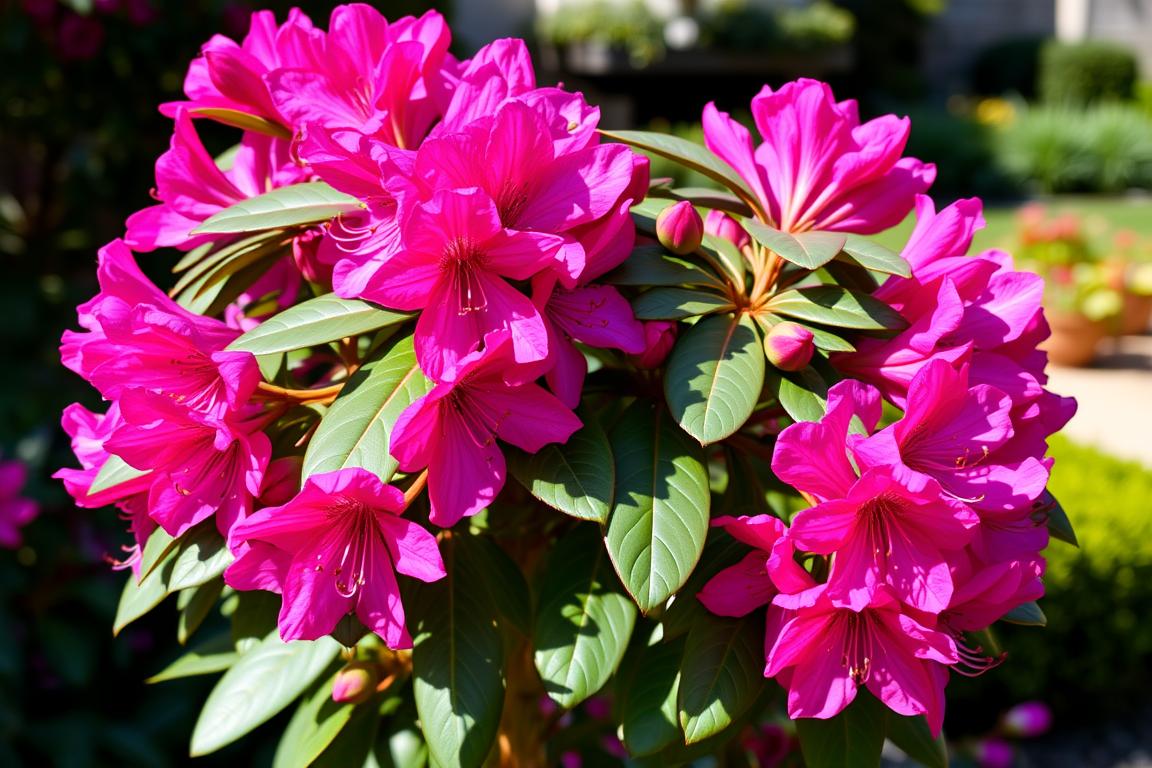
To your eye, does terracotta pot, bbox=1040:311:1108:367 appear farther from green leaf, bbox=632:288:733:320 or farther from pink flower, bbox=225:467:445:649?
pink flower, bbox=225:467:445:649

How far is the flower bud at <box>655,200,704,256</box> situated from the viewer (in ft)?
3.13

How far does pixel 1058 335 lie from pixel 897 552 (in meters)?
6.39

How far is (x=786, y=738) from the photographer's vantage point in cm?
179

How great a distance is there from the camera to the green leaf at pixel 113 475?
3.22ft

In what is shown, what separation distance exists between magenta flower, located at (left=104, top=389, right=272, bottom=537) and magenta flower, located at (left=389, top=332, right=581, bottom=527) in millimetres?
140

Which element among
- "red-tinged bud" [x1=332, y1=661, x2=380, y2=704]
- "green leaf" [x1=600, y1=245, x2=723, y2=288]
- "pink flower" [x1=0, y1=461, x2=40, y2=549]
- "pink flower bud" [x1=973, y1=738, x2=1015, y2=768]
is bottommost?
"pink flower bud" [x1=973, y1=738, x2=1015, y2=768]

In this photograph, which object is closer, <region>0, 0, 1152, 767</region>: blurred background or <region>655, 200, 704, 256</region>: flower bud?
<region>655, 200, 704, 256</region>: flower bud

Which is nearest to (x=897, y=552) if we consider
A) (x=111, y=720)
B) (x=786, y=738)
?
(x=786, y=738)

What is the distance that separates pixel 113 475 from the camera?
99 cm

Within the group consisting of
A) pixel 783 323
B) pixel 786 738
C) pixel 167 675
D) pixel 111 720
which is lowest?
pixel 111 720

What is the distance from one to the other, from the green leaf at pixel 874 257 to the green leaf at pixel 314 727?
708mm

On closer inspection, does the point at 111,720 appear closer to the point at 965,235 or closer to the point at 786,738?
the point at 786,738

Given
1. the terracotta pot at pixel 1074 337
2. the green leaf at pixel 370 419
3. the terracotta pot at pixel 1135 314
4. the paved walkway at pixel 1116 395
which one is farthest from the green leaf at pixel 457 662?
the terracotta pot at pixel 1135 314

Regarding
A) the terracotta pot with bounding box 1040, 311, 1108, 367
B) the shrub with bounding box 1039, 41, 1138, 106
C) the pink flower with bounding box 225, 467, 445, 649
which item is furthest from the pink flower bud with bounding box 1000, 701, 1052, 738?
the shrub with bounding box 1039, 41, 1138, 106
